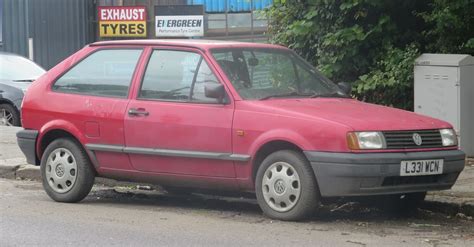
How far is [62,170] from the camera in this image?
7.87m

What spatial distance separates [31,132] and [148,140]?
1.41m

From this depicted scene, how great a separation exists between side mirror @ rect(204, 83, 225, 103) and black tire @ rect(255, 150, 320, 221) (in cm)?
68

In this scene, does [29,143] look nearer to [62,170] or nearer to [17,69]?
[62,170]

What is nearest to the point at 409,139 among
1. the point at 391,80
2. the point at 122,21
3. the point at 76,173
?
the point at 76,173

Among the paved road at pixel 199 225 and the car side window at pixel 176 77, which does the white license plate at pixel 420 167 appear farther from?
the car side window at pixel 176 77

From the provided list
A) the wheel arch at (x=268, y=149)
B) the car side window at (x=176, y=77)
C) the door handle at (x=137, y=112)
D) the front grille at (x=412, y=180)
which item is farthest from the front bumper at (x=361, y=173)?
the door handle at (x=137, y=112)

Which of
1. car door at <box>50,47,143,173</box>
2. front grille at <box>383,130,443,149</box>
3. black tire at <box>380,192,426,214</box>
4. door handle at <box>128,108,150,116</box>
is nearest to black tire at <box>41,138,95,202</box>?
car door at <box>50,47,143,173</box>

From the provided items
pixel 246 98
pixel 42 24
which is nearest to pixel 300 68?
pixel 246 98

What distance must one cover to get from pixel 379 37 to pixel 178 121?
4.66 m

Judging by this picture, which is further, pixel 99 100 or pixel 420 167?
pixel 99 100

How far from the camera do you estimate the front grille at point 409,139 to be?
21.7 feet

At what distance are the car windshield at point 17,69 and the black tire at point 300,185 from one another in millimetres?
9324

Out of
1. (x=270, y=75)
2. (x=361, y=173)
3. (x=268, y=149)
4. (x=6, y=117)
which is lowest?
(x=6, y=117)

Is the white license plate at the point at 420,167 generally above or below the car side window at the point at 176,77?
below
